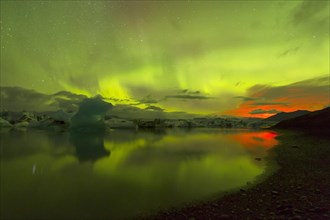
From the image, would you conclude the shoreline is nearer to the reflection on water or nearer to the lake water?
the lake water

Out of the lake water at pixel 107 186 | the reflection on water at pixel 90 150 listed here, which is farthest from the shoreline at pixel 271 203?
the reflection on water at pixel 90 150

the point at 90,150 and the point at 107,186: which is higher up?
the point at 90,150

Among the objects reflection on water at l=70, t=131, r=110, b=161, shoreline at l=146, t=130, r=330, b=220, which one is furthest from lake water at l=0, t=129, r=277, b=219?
reflection on water at l=70, t=131, r=110, b=161

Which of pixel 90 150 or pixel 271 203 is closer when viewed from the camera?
pixel 271 203

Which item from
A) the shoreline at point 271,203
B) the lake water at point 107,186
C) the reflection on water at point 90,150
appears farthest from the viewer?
the reflection on water at point 90,150

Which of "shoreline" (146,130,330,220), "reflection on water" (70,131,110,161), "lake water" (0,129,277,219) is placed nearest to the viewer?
"shoreline" (146,130,330,220)

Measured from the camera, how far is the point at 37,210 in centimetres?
754

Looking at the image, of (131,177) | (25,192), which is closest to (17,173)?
(25,192)

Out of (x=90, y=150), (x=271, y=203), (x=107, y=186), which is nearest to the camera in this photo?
(x=271, y=203)

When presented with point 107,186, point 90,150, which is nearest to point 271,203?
point 107,186

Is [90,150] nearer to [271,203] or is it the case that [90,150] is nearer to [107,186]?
[107,186]

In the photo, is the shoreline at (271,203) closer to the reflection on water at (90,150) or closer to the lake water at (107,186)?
the lake water at (107,186)

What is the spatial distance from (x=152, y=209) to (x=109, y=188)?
299 cm

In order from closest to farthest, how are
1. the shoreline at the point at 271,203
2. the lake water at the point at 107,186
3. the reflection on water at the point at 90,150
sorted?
the shoreline at the point at 271,203, the lake water at the point at 107,186, the reflection on water at the point at 90,150
